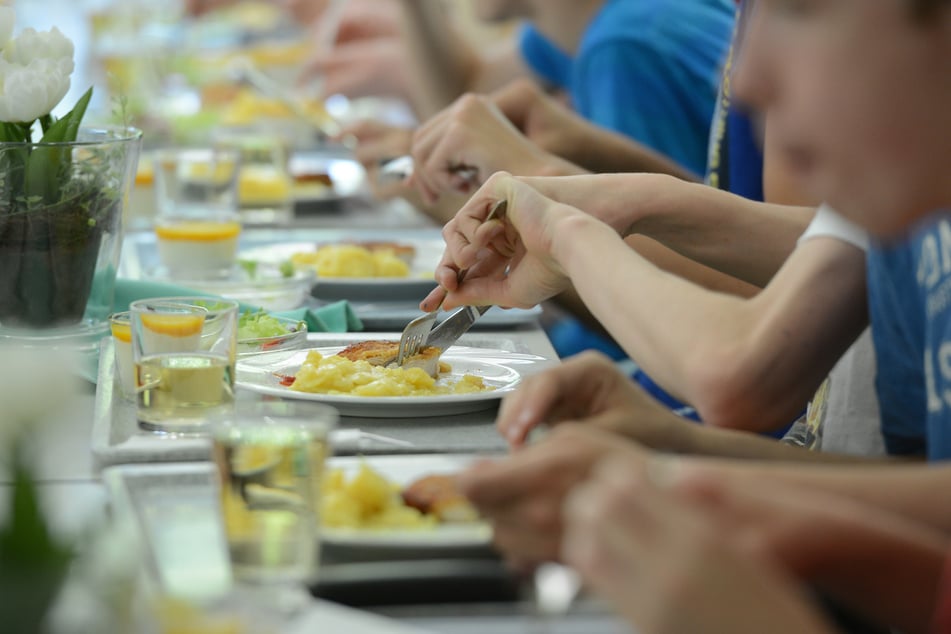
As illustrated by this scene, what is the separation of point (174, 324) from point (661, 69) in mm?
1604

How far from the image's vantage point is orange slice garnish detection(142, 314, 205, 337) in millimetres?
1207

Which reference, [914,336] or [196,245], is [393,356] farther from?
[196,245]

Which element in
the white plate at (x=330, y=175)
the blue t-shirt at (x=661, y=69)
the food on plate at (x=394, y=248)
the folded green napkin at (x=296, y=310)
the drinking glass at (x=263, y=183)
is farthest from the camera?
the white plate at (x=330, y=175)

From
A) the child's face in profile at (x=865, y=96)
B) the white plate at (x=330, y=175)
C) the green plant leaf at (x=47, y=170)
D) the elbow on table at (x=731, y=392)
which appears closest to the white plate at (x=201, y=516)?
the elbow on table at (x=731, y=392)

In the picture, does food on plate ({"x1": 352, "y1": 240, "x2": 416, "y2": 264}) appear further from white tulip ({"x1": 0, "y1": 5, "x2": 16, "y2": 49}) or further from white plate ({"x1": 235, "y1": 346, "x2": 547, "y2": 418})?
white tulip ({"x1": 0, "y1": 5, "x2": 16, "y2": 49})

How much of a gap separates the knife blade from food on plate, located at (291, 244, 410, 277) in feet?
1.63

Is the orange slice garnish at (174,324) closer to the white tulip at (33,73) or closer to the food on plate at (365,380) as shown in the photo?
the food on plate at (365,380)

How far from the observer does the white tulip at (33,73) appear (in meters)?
1.46

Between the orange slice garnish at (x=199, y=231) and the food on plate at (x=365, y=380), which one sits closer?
the food on plate at (x=365, y=380)

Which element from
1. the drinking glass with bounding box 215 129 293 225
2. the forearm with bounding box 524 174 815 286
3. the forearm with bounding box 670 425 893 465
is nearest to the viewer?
the forearm with bounding box 670 425 893 465

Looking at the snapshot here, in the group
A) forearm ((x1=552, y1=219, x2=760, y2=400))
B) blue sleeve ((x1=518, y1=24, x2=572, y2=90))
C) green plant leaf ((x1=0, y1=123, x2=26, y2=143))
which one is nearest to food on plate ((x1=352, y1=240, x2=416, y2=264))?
green plant leaf ((x1=0, y1=123, x2=26, y2=143))

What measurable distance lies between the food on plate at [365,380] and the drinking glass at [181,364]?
10cm

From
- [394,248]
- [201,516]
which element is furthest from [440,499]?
[394,248]

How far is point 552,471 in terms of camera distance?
80cm
